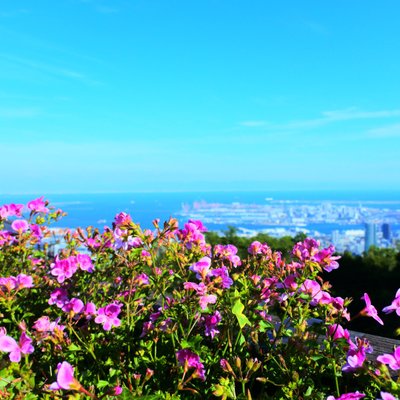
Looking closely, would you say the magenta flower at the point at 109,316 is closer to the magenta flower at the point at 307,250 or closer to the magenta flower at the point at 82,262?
the magenta flower at the point at 82,262

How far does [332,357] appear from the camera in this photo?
139cm

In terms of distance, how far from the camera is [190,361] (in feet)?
4.60

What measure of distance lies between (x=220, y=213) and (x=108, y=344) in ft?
287

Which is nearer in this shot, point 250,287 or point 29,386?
point 29,386

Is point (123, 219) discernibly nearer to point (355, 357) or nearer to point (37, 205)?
point (355, 357)

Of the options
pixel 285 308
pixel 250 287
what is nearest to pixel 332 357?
pixel 285 308

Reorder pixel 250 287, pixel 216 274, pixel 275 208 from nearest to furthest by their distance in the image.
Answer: pixel 216 274, pixel 250 287, pixel 275 208

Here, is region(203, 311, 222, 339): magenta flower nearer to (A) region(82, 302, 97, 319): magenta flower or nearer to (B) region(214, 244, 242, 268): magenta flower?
(B) region(214, 244, 242, 268): magenta flower

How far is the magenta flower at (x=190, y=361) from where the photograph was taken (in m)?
1.39

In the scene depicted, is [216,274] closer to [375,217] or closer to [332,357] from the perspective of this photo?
[332,357]

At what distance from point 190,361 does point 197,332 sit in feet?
1.03

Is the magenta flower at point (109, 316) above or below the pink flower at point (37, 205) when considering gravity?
below

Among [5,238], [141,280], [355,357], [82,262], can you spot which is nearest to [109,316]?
[141,280]

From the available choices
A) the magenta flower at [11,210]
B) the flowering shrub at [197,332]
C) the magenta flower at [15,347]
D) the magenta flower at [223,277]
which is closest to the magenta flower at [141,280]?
the flowering shrub at [197,332]
